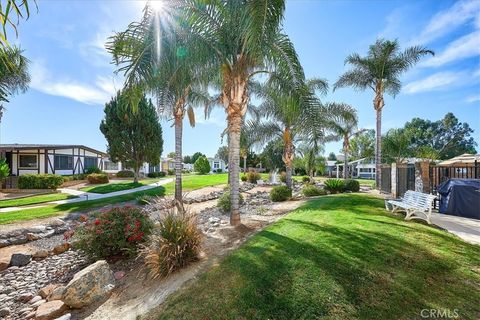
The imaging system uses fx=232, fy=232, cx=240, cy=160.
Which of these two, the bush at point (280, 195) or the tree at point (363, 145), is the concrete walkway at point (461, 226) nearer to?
the bush at point (280, 195)

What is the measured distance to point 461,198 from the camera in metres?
8.24

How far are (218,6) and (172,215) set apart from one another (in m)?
6.16

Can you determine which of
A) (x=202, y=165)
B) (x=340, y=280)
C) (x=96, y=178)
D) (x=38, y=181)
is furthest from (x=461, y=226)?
(x=202, y=165)

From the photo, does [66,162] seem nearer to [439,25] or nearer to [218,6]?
[218,6]

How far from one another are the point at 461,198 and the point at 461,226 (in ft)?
7.32

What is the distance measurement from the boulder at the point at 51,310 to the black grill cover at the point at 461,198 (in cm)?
1179

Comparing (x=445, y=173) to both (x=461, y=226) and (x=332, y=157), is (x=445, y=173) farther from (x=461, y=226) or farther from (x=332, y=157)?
(x=332, y=157)

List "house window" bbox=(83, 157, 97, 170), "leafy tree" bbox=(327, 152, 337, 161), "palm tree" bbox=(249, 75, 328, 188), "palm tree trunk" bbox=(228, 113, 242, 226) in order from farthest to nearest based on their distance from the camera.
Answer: "leafy tree" bbox=(327, 152, 337, 161) < "house window" bbox=(83, 157, 97, 170) < "palm tree trunk" bbox=(228, 113, 242, 226) < "palm tree" bbox=(249, 75, 328, 188)

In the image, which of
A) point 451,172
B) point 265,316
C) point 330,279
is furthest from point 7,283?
point 451,172

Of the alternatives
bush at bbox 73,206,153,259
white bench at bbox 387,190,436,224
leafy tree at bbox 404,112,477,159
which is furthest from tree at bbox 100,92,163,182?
leafy tree at bbox 404,112,477,159

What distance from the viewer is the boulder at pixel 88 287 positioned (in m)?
4.46

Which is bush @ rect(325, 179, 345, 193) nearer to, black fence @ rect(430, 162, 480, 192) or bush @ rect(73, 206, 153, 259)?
black fence @ rect(430, 162, 480, 192)

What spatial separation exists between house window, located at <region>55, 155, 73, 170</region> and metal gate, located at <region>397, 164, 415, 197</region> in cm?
3205

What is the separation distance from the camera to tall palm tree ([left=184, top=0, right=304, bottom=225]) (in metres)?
6.85
